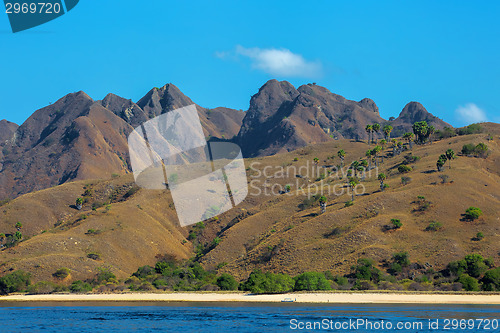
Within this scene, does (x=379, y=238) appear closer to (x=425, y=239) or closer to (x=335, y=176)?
(x=425, y=239)

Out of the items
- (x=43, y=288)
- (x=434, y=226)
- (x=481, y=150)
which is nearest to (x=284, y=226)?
(x=434, y=226)

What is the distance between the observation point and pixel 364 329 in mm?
46031

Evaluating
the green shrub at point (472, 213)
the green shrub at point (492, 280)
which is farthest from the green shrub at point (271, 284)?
the green shrub at point (472, 213)

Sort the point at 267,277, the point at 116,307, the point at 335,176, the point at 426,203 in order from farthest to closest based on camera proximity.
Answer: the point at 335,176, the point at 426,203, the point at 267,277, the point at 116,307

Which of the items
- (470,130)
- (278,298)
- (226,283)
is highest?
(470,130)

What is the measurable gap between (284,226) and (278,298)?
43.6m

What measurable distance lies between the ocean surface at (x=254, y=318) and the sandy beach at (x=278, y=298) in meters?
4.23

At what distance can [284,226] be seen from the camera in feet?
387

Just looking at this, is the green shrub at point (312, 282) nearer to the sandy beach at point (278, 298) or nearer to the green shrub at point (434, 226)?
the sandy beach at point (278, 298)

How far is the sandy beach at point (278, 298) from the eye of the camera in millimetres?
70000

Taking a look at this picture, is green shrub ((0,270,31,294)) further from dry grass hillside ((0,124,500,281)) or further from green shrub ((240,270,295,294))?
green shrub ((240,270,295,294))

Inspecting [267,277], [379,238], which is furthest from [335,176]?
[267,277]

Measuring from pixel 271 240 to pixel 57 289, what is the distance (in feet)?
141

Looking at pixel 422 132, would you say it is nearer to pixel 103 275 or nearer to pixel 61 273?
pixel 103 275
